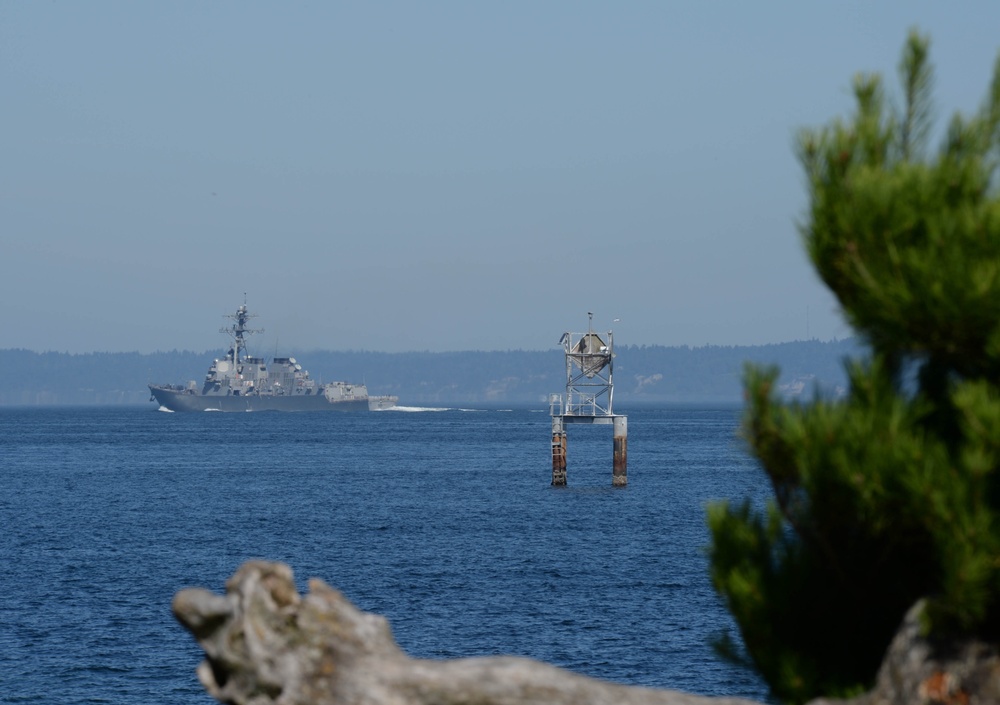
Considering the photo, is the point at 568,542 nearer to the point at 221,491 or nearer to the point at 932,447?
the point at 221,491

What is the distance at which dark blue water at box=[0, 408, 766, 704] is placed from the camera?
27453mm

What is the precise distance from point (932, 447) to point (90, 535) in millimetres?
49344

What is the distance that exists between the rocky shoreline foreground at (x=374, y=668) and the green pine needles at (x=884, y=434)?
0.84ft

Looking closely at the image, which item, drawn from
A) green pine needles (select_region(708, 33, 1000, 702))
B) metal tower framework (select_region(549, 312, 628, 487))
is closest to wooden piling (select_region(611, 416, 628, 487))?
metal tower framework (select_region(549, 312, 628, 487))

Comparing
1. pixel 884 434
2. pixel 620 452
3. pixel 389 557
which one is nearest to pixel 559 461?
pixel 620 452

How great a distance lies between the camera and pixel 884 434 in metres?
6.61

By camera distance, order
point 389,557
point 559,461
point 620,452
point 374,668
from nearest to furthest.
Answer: point 374,668, point 389,557, point 620,452, point 559,461

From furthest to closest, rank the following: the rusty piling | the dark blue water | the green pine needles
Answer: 1. the rusty piling
2. the dark blue water
3. the green pine needles

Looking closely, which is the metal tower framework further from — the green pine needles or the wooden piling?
the green pine needles

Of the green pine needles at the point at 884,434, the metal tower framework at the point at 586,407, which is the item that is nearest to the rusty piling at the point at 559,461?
the metal tower framework at the point at 586,407

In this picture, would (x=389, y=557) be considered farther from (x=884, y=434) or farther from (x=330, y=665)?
(x=884, y=434)

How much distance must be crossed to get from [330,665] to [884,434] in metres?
3.14

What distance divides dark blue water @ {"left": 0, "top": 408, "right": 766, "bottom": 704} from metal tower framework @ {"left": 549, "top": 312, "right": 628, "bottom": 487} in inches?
80.7

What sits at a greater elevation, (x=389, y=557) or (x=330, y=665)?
(x=330, y=665)
